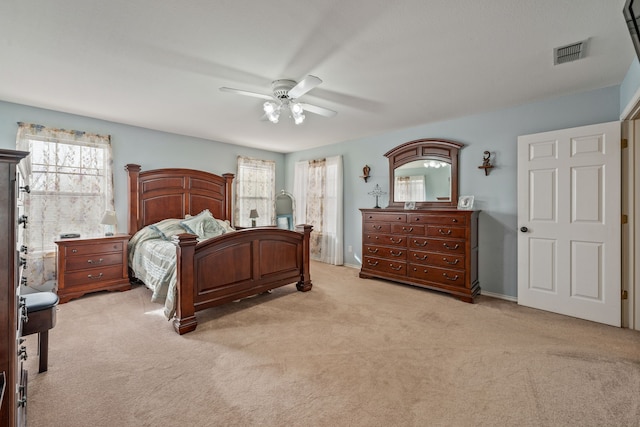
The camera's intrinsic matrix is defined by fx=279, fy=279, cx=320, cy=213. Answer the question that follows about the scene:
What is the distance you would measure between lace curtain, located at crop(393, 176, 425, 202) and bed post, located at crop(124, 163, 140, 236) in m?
4.09

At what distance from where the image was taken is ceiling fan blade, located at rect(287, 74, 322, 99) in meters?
2.25

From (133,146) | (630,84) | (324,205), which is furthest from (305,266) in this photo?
(630,84)

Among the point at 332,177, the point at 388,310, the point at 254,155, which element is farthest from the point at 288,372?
the point at 254,155

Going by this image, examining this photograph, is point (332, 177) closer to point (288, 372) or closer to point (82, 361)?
point (288, 372)

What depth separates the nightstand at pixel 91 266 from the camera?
340 cm

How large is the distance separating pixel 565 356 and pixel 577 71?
98.7 inches

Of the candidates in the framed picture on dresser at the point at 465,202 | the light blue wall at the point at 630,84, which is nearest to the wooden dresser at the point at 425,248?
the framed picture on dresser at the point at 465,202

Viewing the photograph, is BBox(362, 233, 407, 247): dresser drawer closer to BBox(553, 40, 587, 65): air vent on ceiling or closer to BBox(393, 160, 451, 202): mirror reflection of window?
BBox(393, 160, 451, 202): mirror reflection of window

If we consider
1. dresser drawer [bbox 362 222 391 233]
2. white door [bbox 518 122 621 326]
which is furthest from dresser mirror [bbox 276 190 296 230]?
white door [bbox 518 122 621 326]

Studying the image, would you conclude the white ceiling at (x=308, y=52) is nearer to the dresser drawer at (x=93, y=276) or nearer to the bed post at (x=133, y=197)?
the bed post at (x=133, y=197)

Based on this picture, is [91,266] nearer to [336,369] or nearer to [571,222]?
[336,369]

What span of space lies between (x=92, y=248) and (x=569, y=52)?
5429 millimetres

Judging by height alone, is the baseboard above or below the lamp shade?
below

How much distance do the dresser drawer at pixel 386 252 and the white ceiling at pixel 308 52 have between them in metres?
1.98
